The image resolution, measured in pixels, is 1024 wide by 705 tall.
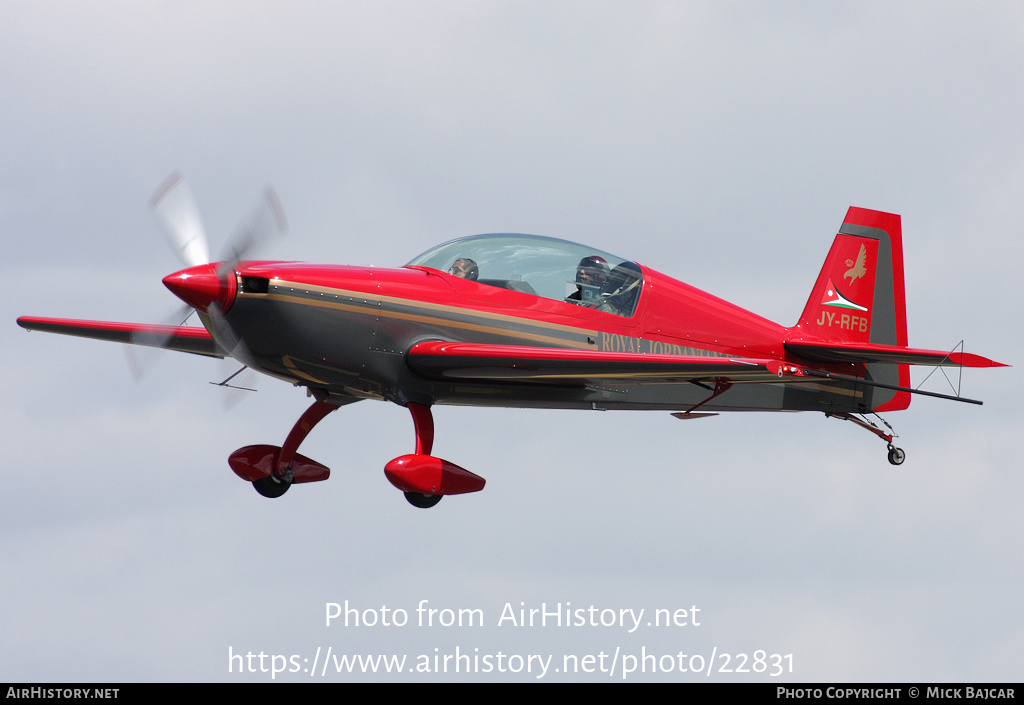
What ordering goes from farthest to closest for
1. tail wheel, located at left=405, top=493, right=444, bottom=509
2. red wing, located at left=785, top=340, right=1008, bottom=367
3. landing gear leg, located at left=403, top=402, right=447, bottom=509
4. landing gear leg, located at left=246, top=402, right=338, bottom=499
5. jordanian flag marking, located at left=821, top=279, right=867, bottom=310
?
1. jordanian flag marking, located at left=821, top=279, right=867, bottom=310
2. landing gear leg, located at left=246, top=402, right=338, bottom=499
3. tail wheel, located at left=405, top=493, right=444, bottom=509
4. red wing, located at left=785, top=340, right=1008, bottom=367
5. landing gear leg, located at left=403, top=402, right=447, bottom=509

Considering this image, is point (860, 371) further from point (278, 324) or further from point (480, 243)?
point (278, 324)

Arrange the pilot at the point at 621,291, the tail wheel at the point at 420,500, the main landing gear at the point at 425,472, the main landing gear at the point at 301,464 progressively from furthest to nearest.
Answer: the pilot at the point at 621,291, the tail wheel at the point at 420,500, the main landing gear at the point at 301,464, the main landing gear at the point at 425,472

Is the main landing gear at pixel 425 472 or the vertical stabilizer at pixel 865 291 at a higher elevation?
the vertical stabilizer at pixel 865 291

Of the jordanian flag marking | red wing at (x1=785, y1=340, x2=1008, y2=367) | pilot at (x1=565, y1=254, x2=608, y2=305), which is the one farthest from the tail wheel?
the jordanian flag marking

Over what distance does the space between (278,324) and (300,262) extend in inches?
37.8

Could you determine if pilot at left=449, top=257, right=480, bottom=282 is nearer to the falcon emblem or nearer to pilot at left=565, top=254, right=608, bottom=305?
pilot at left=565, top=254, right=608, bottom=305

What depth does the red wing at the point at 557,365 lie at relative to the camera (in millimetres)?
13409

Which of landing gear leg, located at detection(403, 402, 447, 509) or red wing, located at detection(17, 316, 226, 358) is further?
red wing, located at detection(17, 316, 226, 358)

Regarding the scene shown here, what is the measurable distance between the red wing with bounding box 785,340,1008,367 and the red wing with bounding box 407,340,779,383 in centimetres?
235

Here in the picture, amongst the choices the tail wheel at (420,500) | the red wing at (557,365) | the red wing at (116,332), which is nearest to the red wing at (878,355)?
the red wing at (557,365)

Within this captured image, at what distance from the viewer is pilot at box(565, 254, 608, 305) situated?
15.1 m

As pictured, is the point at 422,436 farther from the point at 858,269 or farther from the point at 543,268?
the point at 858,269

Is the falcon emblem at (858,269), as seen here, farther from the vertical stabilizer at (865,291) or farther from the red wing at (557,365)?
the red wing at (557,365)

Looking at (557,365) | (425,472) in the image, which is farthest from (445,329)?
(425,472)
